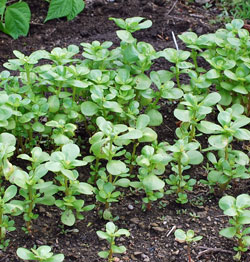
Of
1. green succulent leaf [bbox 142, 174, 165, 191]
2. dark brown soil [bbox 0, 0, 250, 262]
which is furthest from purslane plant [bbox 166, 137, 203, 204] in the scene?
green succulent leaf [bbox 142, 174, 165, 191]

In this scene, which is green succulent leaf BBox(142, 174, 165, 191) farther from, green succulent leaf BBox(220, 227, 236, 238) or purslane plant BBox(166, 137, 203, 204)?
green succulent leaf BBox(220, 227, 236, 238)

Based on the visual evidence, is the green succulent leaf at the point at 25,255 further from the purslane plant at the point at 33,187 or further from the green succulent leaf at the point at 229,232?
the green succulent leaf at the point at 229,232

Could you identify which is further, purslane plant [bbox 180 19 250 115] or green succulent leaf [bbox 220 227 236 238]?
purslane plant [bbox 180 19 250 115]

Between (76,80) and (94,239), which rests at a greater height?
(76,80)

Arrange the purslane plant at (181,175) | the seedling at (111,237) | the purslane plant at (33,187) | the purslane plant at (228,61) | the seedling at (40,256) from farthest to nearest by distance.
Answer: the purslane plant at (228,61) < the purslane plant at (181,175) < the purslane plant at (33,187) < the seedling at (111,237) < the seedling at (40,256)

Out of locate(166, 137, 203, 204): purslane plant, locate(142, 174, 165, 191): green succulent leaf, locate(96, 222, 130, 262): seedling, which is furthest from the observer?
locate(166, 137, 203, 204): purslane plant

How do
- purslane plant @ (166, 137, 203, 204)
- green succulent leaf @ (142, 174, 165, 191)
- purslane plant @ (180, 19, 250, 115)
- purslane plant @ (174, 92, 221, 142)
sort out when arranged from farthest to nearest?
purslane plant @ (180, 19, 250, 115) < purslane plant @ (174, 92, 221, 142) < purslane plant @ (166, 137, 203, 204) < green succulent leaf @ (142, 174, 165, 191)

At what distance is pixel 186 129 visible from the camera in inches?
112

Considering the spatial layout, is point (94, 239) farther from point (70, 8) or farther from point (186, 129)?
point (70, 8)

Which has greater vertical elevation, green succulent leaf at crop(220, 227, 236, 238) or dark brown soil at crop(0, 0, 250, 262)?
green succulent leaf at crop(220, 227, 236, 238)

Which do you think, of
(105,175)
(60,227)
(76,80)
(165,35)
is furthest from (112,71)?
(165,35)

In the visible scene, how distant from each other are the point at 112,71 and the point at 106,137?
0.47 meters

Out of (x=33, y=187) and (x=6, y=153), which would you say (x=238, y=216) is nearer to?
(x=33, y=187)

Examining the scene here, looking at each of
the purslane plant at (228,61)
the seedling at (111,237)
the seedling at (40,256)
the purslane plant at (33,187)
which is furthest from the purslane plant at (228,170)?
the seedling at (40,256)
